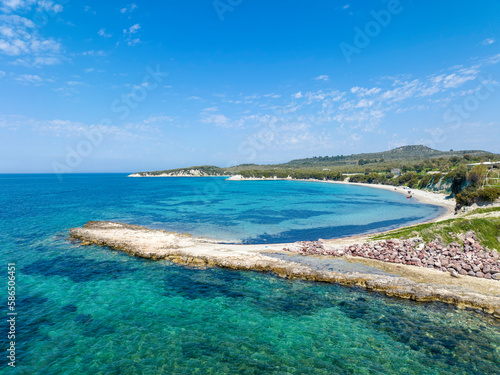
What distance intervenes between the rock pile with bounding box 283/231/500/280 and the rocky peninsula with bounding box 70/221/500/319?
0.39ft

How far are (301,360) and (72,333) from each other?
13000 mm

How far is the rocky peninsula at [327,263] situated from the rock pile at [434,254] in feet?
Result: 0.39

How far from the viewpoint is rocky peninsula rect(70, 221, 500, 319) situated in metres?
17.9

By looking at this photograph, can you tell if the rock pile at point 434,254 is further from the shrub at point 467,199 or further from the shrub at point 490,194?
the shrub at point 467,199

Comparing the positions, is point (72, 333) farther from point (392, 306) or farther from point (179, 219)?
point (179, 219)

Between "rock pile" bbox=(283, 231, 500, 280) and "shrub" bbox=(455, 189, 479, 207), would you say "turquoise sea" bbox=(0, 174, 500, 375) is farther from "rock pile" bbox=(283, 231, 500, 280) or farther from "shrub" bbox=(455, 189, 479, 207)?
"shrub" bbox=(455, 189, 479, 207)

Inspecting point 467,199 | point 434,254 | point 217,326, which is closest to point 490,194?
point 467,199

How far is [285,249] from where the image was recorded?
92.2 ft

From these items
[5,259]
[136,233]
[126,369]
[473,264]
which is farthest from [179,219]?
[473,264]

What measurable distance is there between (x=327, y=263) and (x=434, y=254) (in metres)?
10.3

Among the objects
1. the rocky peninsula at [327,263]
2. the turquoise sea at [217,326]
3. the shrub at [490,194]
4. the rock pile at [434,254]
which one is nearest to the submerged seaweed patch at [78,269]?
the turquoise sea at [217,326]

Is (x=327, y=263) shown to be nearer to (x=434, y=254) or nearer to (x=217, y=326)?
(x=434, y=254)

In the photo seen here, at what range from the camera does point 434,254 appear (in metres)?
23.4

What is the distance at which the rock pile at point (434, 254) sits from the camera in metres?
20.8
